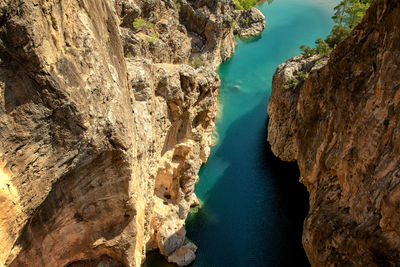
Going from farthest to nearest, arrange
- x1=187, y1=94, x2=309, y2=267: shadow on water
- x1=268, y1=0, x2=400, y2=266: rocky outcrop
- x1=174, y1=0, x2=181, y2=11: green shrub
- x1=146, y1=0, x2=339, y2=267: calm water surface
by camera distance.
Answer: x1=174, y1=0, x2=181, y2=11: green shrub
x1=146, y1=0, x2=339, y2=267: calm water surface
x1=187, y1=94, x2=309, y2=267: shadow on water
x1=268, y1=0, x2=400, y2=266: rocky outcrop

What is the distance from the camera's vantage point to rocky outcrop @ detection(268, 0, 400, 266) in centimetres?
725

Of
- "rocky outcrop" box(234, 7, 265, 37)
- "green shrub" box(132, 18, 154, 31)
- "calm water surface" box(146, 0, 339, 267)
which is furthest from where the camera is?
"rocky outcrop" box(234, 7, 265, 37)

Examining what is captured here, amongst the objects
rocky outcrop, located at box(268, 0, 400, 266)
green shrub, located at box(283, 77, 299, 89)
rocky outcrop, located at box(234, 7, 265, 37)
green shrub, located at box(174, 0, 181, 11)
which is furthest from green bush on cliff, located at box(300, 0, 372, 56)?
rocky outcrop, located at box(234, 7, 265, 37)

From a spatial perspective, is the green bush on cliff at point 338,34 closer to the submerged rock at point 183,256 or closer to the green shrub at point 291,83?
the green shrub at point 291,83

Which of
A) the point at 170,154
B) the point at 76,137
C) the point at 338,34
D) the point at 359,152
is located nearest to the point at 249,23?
the point at 338,34

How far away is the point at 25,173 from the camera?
5.73m

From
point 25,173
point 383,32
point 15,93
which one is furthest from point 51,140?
point 383,32

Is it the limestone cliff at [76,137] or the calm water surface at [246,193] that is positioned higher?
the limestone cliff at [76,137]

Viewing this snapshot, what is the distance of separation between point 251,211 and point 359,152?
347 inches

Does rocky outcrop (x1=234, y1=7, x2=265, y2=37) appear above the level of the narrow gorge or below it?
above

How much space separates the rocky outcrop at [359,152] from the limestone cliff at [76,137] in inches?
240

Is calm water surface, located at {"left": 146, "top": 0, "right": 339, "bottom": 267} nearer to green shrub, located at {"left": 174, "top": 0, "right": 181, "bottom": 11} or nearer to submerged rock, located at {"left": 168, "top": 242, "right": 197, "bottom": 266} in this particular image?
submerged rock, located at {"left": 168, "top": 242, "right": 197, "bottom": 266}

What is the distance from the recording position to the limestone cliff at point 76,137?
17.6 ft

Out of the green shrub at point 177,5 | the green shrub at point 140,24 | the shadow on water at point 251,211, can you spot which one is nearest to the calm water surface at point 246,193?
the shadow on water at point 251,211
